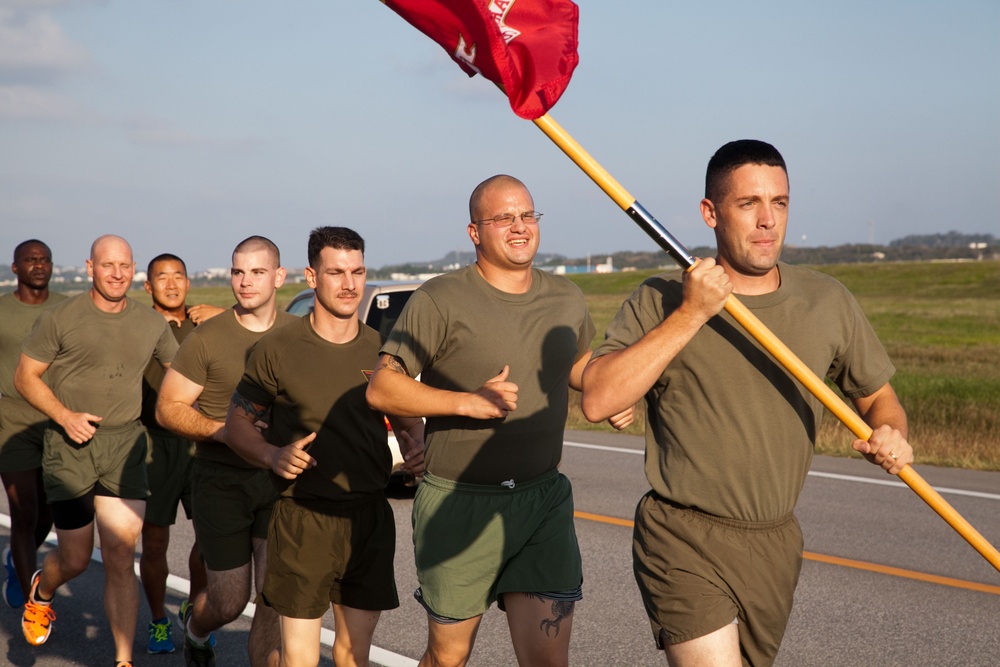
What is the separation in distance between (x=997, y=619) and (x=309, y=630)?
408 cm

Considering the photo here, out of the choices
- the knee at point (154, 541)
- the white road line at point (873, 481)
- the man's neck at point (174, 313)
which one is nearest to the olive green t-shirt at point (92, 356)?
the knee at point (154, 541)

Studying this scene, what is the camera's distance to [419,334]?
4.56 m

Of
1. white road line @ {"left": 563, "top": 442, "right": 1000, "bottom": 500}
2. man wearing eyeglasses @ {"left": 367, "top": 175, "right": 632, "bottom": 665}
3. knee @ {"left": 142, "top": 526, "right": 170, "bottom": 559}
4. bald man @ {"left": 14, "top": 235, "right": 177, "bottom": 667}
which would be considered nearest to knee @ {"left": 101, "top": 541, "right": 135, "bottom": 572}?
bald man @ {"left": 14, "top": 235, "right": 177, "bottom": 667}

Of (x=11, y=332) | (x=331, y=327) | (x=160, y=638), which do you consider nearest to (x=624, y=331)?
(x=331, y=327)

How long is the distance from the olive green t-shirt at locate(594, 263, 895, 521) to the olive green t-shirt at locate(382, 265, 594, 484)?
759 mm

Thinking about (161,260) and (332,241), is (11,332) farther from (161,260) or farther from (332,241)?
(332,241)

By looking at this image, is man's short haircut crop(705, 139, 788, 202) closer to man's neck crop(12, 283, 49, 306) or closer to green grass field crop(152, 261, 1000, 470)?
man's neck crop(12, 283, 49, 306)

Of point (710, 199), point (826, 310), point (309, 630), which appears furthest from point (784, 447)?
point (309, 630)

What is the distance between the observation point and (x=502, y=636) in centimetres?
656

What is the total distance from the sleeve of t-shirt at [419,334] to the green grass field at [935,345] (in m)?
9.41

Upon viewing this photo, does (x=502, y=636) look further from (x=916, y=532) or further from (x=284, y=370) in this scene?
(x=916, y=532)

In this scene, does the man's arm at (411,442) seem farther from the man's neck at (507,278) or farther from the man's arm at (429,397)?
the man's neck at (507,278)

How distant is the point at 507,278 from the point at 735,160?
1.26m

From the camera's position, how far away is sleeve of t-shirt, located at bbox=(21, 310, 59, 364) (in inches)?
263
